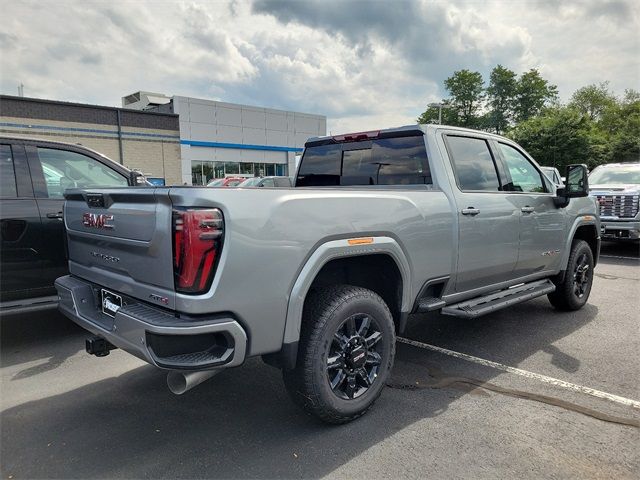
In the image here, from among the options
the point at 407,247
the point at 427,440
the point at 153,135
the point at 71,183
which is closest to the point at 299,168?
the point at 407,247

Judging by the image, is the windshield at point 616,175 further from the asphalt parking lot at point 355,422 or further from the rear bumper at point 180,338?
the rear bumper at point 180,338

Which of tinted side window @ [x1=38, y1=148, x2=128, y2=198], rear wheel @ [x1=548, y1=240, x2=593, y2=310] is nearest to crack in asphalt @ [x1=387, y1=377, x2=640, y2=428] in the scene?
rear wheel @ [x1=548, y1=240, x2=593, y2=310]

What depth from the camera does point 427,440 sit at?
2.79 m

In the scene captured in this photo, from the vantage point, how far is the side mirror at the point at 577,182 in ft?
15.8

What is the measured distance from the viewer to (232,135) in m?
34.3

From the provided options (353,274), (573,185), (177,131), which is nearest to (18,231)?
(353,274)

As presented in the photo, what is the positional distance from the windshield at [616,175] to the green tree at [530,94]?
56327 millimetres

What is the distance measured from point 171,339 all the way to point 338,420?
1215 mm

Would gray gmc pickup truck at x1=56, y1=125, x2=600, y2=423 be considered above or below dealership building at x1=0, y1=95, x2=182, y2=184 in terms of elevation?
below

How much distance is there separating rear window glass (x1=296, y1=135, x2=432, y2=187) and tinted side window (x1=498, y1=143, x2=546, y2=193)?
1216mm

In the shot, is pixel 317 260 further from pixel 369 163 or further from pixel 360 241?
pixel 369 163

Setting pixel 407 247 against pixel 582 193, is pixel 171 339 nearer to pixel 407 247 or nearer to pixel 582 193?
pixel 407 247

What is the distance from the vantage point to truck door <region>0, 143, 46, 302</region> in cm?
420

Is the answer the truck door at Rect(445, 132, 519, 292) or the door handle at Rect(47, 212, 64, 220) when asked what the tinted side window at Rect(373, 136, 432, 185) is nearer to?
the truck door at Rect(445, 132, 519, 292)
